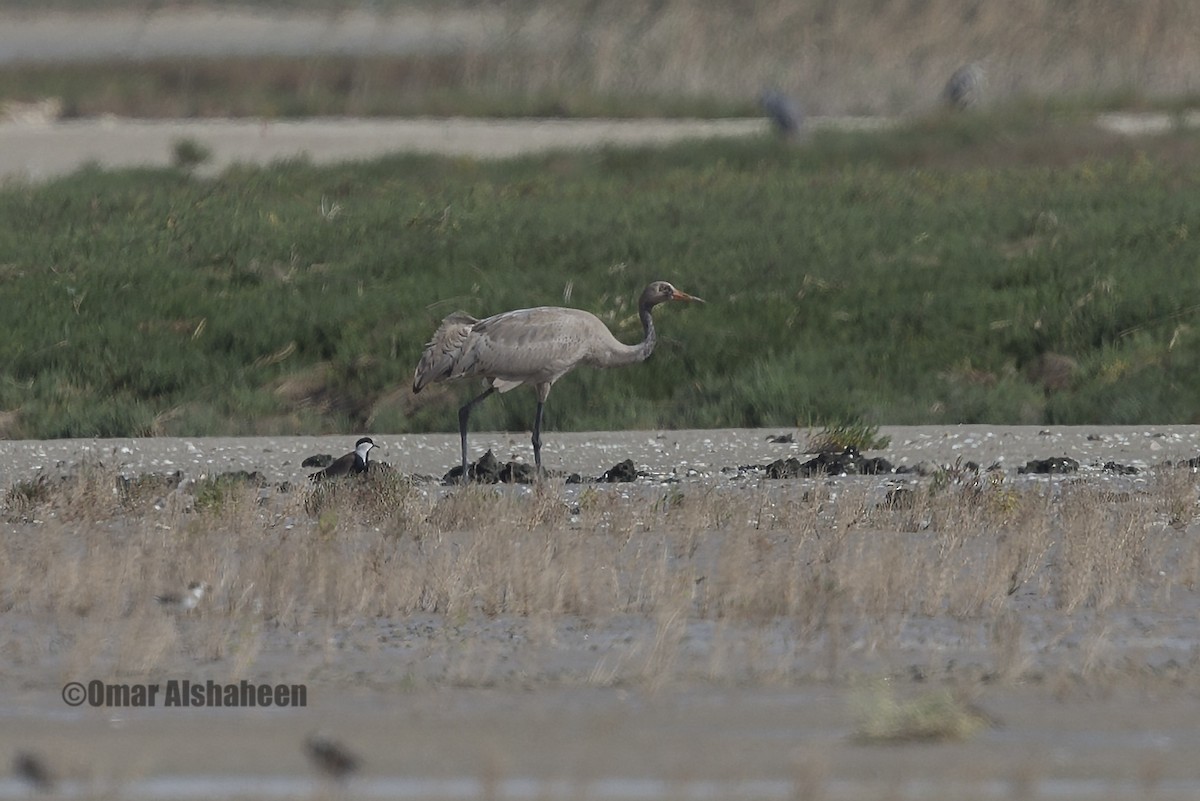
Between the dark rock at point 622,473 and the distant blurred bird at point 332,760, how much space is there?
749 cm

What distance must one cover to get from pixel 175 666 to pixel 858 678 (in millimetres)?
2372

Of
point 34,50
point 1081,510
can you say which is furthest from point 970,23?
point 1081,510

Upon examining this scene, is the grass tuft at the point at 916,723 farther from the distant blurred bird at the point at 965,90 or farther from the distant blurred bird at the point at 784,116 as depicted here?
the distant blurred bird at the point at 965,90

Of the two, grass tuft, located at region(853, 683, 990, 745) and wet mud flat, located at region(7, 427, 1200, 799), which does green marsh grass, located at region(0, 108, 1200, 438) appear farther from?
grass tuft, located at region(853, 683, 990, 745)

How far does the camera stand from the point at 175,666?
8.10 meters

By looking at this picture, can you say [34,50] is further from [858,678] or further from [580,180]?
[858,678]

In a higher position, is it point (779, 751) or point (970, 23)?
point (970, 23)

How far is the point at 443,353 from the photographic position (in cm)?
1473

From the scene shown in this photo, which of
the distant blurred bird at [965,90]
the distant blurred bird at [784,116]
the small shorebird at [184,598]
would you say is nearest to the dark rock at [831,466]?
the small shorebird at [184,598]

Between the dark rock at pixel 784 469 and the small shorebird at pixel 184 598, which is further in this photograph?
the dark rock at pixel 784 469

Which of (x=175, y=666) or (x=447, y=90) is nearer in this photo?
(x=175, y=666)

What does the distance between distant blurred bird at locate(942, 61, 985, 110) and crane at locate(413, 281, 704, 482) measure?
16.1 meters

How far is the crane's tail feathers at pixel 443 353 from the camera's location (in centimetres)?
1471

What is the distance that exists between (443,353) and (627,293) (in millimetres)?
4640
